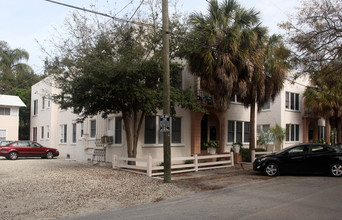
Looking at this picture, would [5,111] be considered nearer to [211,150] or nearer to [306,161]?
[211,150]

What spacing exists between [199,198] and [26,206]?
4820mm

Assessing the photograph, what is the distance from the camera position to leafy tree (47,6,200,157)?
1362cm

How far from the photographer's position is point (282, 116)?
28734mm

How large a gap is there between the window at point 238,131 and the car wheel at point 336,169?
914 centimetres

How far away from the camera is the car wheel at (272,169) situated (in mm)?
14445

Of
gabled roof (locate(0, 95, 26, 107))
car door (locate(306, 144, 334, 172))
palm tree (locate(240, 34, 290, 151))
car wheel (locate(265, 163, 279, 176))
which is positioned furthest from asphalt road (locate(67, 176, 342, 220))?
gabled roof (locate(0, 95, 26, 107))

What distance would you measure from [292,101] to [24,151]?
23190 mm

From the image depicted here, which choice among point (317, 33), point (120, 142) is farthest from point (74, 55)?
point (317, 33)

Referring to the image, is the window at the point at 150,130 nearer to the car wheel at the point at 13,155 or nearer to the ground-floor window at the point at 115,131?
the ground-floor window at the point at 115,131

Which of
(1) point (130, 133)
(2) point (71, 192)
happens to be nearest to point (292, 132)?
(1) point (130, 133)

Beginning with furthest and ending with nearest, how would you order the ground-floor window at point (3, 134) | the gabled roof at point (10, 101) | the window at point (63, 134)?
1. the gabled roof at point (10, 101)
2. the ground-floor window at point (3, 134)
3. the window at point (63, 134)

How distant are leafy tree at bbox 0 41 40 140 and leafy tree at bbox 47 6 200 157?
24.5 meters

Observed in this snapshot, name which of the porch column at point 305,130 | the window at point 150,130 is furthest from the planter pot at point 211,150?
the porch column at point 305,130

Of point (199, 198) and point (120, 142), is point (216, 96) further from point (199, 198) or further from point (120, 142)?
point (199, 198)
